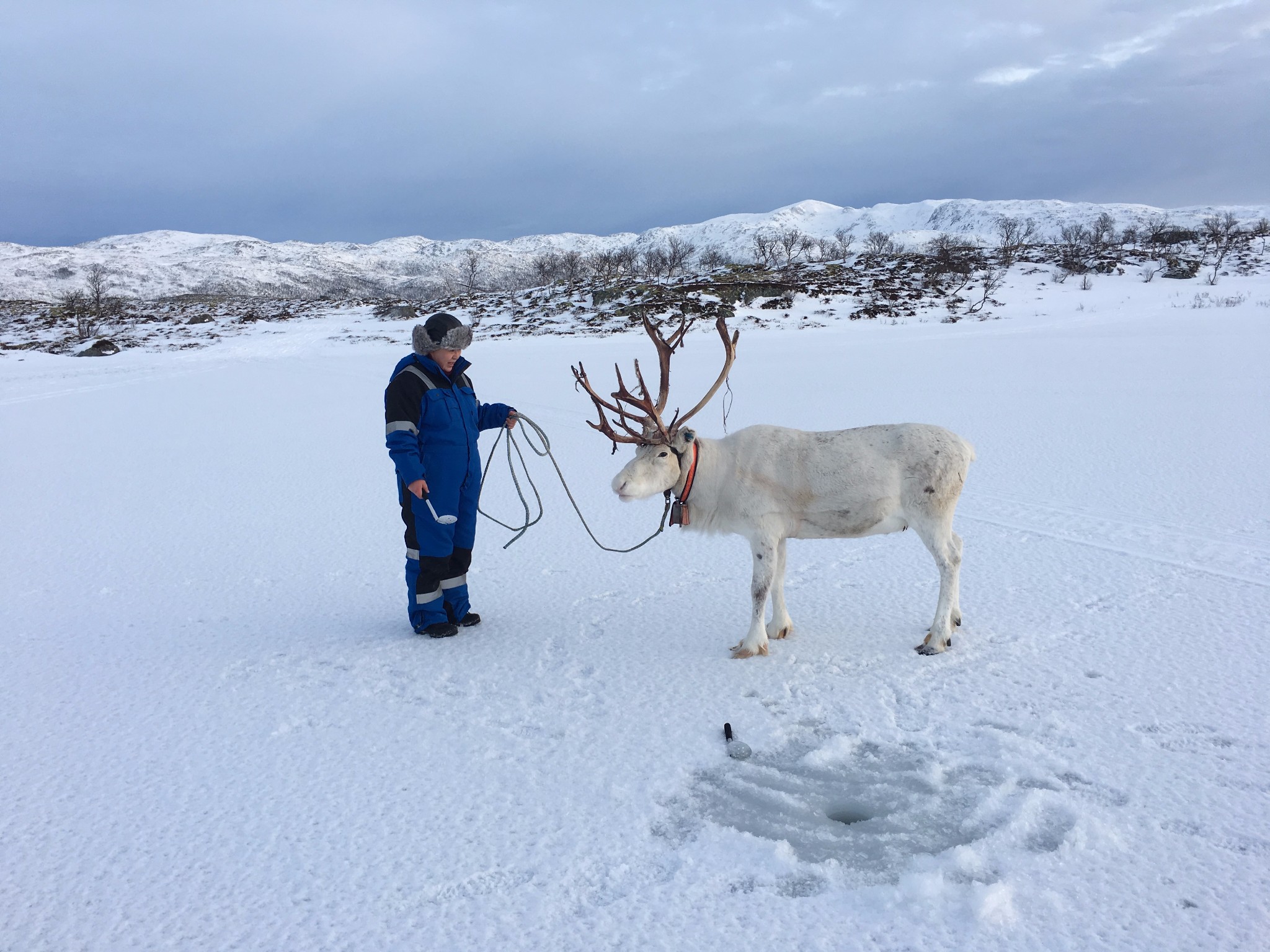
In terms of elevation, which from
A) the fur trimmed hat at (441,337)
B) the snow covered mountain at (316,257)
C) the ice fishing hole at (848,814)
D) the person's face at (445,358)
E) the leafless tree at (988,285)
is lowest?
the ice fishing hole at (848,814)

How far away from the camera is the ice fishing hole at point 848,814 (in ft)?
8.93

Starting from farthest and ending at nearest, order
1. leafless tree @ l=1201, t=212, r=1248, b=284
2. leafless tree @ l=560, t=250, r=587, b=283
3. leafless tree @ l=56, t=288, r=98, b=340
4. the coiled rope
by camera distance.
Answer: leafless tree @ l=560, t=250, r=587, b=283 → leafless tree @ l=56, t=288, r=98, b=340 → leafless tree @ l=1201, t=212, r=1248, b=284 → the coiled rope

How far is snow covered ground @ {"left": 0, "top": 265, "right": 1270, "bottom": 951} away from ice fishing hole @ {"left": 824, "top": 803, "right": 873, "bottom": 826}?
19 millimetres

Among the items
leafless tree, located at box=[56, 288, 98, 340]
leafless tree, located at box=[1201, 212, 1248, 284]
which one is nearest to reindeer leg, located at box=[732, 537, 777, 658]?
leafless tree, located at box=[1201, 212, 1248, 284]

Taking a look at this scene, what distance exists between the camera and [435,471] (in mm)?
4270

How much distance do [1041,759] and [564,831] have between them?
1.87 metres

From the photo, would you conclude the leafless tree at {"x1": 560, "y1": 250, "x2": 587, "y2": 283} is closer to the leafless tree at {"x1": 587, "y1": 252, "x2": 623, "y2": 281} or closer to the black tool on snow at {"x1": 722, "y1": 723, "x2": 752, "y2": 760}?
the leafless tree at {"x1": 587, "y1": 252, "x2": 623, "y2": 281}

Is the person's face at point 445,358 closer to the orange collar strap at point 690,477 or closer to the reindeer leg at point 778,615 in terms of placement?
the orange collar strap at point 690,477

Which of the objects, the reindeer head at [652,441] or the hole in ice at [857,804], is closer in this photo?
the hole in ice at [857,804]

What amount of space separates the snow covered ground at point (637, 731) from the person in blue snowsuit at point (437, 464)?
0.90ft

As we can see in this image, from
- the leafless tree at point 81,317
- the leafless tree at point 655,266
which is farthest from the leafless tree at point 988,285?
the leafless tree at point 81,317

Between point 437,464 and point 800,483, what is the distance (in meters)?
2.02

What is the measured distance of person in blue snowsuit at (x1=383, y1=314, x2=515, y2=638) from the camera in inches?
161

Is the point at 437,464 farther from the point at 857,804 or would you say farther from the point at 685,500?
the point at 857,804
